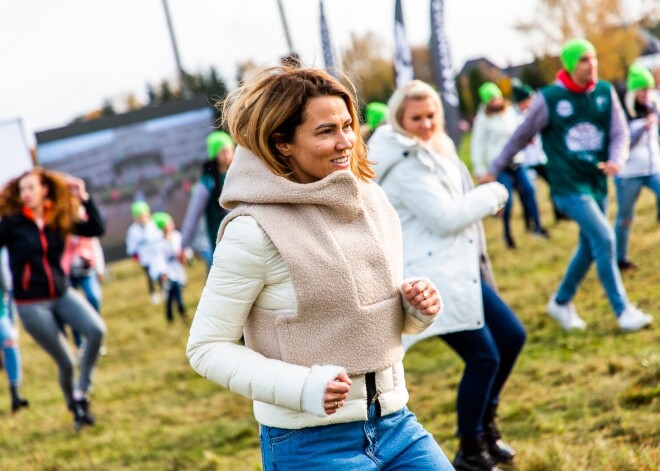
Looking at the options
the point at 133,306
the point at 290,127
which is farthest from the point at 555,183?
the point at 133,306

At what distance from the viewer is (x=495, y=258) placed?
10.6 meters

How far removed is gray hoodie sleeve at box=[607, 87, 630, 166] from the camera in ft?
A: 19.8

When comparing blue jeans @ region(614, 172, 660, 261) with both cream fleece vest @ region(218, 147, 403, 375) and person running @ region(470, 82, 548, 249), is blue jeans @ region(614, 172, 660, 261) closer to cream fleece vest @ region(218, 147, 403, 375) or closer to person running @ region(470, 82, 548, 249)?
person running @ region(470, 82, 548, 249)

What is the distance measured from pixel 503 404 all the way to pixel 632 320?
156 cm

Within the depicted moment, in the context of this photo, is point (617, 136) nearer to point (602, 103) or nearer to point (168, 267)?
point (602, 103)

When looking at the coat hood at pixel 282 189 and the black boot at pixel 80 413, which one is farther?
the black boot at pixel 80 413

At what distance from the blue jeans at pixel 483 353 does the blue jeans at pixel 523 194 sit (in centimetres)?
708

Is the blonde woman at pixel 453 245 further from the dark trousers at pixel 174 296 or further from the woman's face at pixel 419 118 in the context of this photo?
the dark trousers at pixel 174 296

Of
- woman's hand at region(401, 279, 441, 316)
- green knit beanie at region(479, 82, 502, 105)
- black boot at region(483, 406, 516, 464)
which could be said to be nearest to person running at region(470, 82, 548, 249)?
green knit beanie at region(479, 82, 502, 105)

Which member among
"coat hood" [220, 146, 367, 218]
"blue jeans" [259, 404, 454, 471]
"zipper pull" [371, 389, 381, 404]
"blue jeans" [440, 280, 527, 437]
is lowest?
"blue jeans" [440, 280, 527, 437]

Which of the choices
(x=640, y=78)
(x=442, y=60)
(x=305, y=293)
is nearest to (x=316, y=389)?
(x=305, y=293)

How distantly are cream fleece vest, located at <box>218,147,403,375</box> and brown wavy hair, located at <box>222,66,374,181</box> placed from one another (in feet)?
0.18

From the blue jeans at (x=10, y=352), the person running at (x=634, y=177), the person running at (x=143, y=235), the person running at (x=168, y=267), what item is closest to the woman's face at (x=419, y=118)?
the person running at (x=634, y=177)

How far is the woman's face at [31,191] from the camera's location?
20.8 feet
